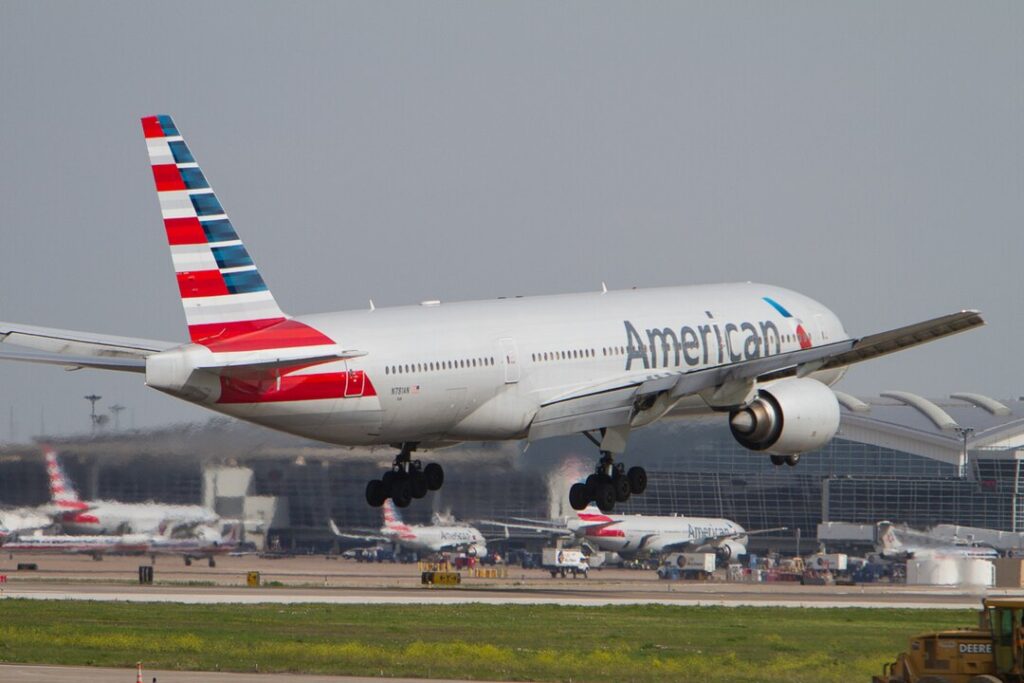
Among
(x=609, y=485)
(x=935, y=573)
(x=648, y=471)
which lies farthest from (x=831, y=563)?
(x=609, y=485)

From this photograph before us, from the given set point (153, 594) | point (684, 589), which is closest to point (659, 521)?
point (684, 589)

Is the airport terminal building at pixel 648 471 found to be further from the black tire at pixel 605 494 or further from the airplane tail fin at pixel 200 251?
the airplane tail fin at pixel 200 251

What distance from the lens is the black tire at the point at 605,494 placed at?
4869cm

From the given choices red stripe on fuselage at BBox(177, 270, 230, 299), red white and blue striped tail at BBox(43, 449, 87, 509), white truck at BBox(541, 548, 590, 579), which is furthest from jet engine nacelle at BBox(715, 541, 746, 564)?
red stripe on fuselage at BBox(177, 270, 230, 299)

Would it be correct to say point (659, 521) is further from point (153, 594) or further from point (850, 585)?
point (153, 594)

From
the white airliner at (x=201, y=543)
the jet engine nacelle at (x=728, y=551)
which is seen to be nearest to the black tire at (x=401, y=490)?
the white airliner at (x=201, y=543)

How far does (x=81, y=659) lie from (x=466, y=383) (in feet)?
38.5

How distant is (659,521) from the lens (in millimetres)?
114188

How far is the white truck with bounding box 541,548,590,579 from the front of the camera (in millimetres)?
104625

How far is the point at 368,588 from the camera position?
78.6 metres

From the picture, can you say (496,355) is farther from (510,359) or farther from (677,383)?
(677,383)

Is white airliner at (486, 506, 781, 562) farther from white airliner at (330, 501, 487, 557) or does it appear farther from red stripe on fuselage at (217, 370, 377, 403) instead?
red stripe on fuselage at (217, 370, 377, 403)

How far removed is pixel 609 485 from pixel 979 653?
1922 centimetres

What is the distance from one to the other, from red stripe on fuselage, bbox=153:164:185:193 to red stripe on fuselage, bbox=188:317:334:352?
321 centimetres
